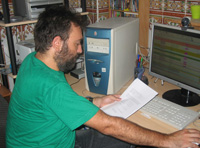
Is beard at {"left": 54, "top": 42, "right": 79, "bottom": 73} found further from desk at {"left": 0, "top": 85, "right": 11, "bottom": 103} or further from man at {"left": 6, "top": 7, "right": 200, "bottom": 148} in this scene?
desk at {"left": 0, "top": 85, "right": 11, "bottom": 103}

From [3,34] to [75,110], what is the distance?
148cm

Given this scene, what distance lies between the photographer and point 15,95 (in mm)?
1068

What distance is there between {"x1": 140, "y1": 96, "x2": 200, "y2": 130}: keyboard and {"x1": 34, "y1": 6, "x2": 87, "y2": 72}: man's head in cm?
57

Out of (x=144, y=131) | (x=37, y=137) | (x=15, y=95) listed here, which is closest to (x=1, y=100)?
(x=15, y=95)

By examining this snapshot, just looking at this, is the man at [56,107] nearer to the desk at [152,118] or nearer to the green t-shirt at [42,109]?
the green t-shirt at [42,109]

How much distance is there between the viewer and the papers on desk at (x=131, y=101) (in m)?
1.26

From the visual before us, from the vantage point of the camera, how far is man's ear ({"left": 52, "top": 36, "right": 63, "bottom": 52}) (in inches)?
41.8

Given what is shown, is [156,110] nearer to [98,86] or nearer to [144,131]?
[144,131]

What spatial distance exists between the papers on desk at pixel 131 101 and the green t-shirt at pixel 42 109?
299 millimetres

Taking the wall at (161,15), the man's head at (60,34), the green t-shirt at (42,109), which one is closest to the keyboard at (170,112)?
the green t-shirt at (42,109)

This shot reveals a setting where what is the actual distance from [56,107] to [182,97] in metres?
0.89

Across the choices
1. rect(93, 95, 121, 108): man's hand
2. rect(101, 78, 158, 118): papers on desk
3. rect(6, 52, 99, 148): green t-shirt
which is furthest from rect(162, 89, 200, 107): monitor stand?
Answer: rect(6, 52, 99, 148): green t-shirt

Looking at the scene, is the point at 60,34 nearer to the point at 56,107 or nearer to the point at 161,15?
the point at 56,107

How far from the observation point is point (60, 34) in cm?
106
